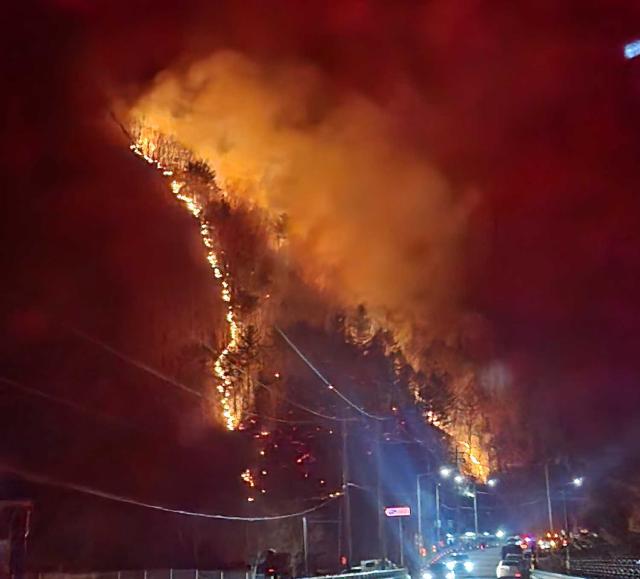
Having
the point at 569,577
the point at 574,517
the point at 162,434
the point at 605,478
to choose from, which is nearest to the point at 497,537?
the point at 574,517

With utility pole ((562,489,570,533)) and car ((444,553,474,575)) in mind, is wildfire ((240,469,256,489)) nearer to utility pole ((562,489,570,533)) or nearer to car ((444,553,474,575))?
car ((444,553,474,575))

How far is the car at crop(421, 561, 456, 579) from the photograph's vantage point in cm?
4889

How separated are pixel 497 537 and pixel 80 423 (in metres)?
127

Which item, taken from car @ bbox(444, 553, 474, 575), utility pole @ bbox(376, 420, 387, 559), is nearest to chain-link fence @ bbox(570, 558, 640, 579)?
car @ bbox(444, 553, 474, 575)

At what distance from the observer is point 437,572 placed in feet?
162

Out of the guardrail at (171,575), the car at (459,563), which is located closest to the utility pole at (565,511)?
the car at (459,563)

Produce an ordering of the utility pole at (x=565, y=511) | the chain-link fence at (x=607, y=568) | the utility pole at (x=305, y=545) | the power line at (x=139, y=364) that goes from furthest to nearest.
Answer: the utility pole at (x=565, y=511)
the utility pole at (x=305, y=545)
the chain-link fence at (x=607, y=568)
the power line at (x=139, y=364)

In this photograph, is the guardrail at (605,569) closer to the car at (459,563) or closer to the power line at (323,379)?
the car at (459,563)

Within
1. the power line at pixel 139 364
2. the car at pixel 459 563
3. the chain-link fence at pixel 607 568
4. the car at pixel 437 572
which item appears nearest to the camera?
the power line at pixel 139 364

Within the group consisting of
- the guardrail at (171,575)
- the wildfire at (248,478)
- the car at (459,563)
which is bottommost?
the guardrail at (171,575)

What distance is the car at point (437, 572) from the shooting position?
48.9 m

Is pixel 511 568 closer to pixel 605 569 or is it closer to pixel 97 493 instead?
pixel 605 569

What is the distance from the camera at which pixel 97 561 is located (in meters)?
32.3

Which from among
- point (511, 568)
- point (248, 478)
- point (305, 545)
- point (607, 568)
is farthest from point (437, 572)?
point (607, 568)
